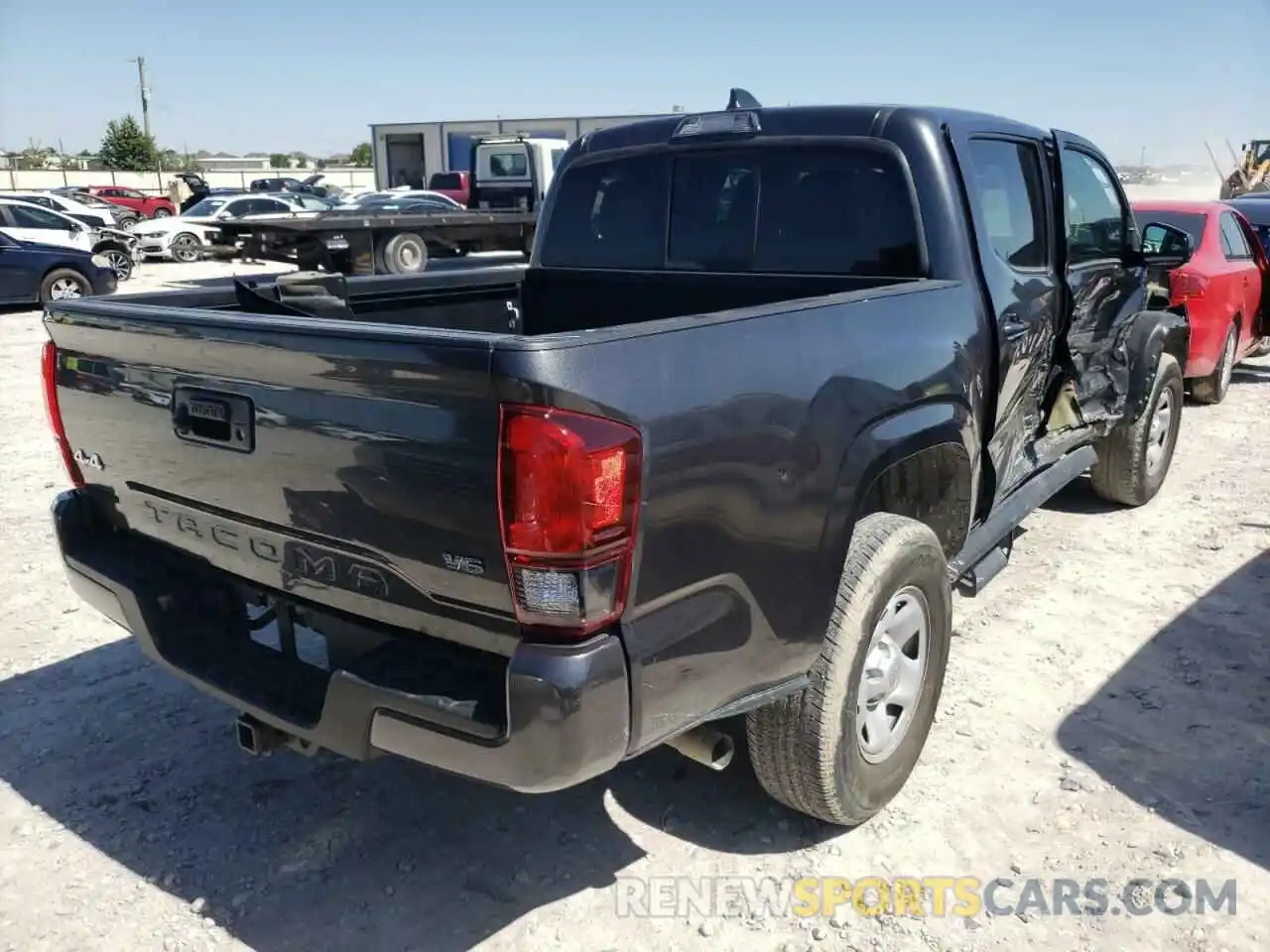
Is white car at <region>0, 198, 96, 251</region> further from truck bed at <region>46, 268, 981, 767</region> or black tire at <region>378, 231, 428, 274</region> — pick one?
truck bed at <region>46, 268, 981, 767</region>

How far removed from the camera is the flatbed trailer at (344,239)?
A: 14625 millimetres

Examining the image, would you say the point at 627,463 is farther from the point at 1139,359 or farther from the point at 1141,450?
the point at 1141,450

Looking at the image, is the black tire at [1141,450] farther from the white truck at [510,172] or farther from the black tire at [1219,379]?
the white truck at [510,172]

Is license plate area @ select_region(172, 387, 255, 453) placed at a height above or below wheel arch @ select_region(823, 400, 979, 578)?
above

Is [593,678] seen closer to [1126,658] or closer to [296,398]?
[296,398]

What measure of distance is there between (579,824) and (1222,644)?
2887 mm

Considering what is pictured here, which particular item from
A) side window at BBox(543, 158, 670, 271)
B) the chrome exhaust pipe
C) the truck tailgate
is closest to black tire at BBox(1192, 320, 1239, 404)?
side window at BBox(543, 158, 670, 271)

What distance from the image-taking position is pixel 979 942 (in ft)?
8.50

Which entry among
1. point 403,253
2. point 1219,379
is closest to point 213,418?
point 1219,379

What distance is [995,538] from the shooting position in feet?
12.6

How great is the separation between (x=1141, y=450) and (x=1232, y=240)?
3.80m

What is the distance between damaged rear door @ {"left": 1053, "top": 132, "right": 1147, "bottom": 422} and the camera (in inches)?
172

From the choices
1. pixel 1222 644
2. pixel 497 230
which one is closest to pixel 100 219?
pixel 497 230

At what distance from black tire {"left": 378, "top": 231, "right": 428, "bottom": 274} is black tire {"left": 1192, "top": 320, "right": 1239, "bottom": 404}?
11181 mm
